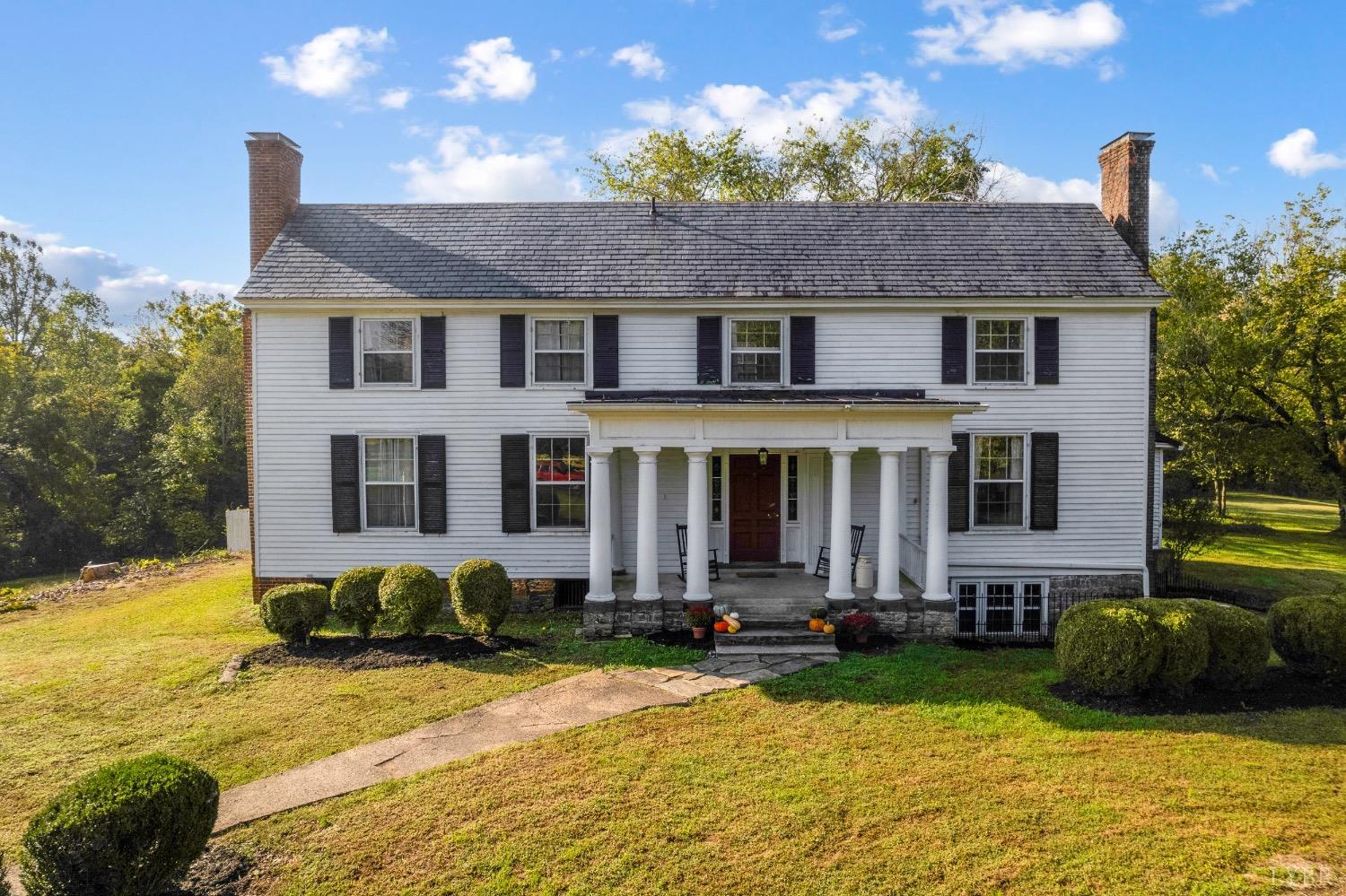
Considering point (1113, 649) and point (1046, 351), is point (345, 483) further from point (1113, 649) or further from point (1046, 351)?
point (1046, 351)

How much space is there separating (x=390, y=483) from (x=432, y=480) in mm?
896

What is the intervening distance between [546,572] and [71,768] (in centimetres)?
777

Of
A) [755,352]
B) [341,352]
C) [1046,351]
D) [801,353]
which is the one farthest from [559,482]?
[1046,351]

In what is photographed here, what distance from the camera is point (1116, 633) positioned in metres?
9.11

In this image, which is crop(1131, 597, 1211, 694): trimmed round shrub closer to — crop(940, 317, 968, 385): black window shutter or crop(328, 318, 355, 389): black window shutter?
crop(940, 317, 968, 385): black window shutter

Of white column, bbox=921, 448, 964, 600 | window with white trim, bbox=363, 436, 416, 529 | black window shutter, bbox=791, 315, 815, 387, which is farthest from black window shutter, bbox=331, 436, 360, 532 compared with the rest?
white column, bbox=921, 448, 964, 600

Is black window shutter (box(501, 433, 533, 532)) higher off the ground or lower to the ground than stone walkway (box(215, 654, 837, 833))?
higher

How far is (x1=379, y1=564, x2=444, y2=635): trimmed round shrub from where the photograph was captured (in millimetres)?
11609

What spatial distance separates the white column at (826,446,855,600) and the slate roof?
3.60m

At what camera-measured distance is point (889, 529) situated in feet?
40.3

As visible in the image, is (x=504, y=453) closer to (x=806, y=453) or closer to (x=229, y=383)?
(x=806, y=453)

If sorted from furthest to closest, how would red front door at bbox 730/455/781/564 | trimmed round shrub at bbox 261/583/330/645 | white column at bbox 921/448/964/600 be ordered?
red front door at bbox 730/455/781/564 < white column at bbox 921/448/964/600 < trimmed round shrub at bbox 261/583/330/645

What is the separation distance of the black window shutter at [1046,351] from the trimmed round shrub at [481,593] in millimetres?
10966

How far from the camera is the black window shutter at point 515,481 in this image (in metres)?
14.1
